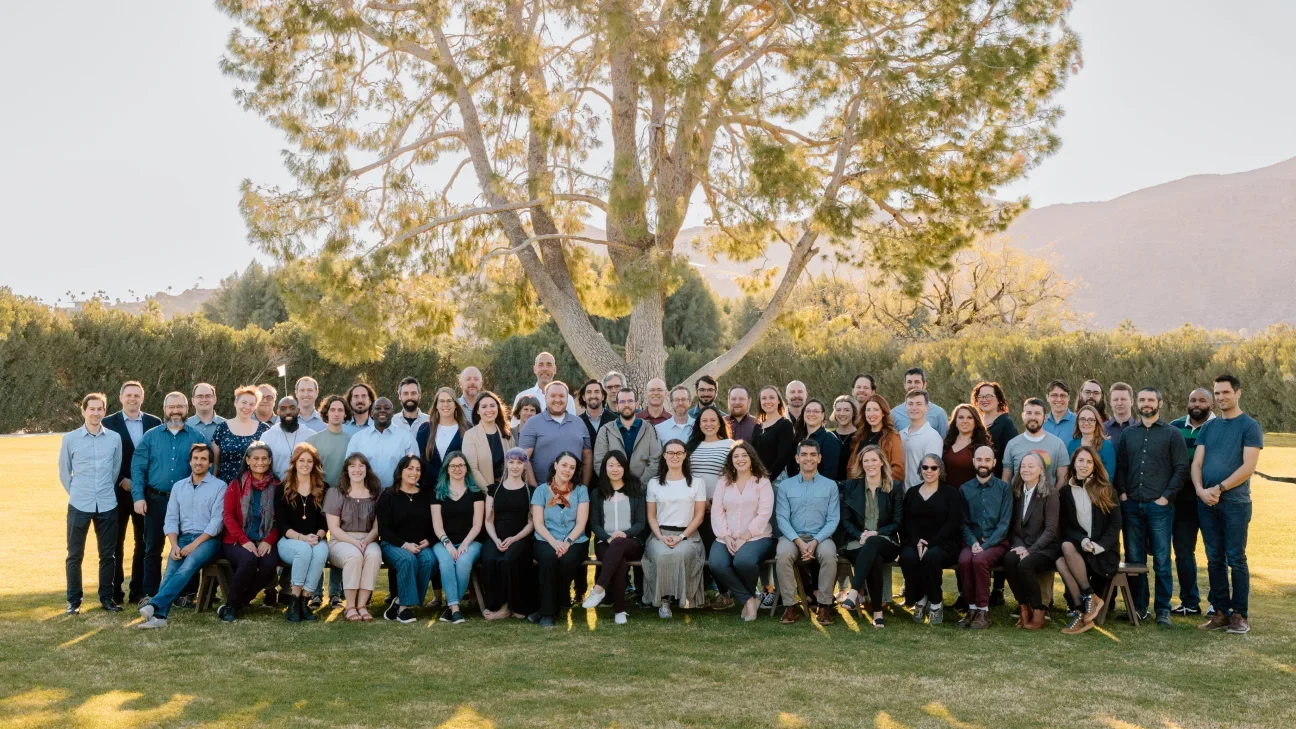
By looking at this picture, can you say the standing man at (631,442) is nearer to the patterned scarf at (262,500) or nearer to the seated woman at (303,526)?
the seated woman at (303,526)

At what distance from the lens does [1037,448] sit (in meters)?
7.09

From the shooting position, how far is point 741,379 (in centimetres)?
3178

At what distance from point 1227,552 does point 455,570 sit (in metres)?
4.90

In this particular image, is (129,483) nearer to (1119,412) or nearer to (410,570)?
(410,570)

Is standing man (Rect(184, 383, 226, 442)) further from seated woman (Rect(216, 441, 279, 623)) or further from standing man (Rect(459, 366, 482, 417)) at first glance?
standing man (Rect(459, 366, 482, 417))

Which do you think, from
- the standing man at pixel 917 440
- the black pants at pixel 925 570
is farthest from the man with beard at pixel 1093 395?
the black pants at pixel 925 570

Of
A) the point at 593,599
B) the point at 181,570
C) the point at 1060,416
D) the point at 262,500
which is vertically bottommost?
the point at 593,599

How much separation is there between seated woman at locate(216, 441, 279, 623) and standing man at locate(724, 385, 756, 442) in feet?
10.7

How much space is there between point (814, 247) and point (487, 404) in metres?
6.64

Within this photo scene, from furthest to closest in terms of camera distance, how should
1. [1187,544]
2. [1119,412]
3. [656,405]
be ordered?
[656,405] → [1119,412] → [1187,544]

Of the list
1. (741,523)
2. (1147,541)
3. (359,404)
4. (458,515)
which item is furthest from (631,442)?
(1147,541)

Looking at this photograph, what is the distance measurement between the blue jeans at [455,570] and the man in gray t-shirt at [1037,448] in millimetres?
2930

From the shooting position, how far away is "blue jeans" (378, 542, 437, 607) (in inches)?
279

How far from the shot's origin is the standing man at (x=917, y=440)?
748 cm
